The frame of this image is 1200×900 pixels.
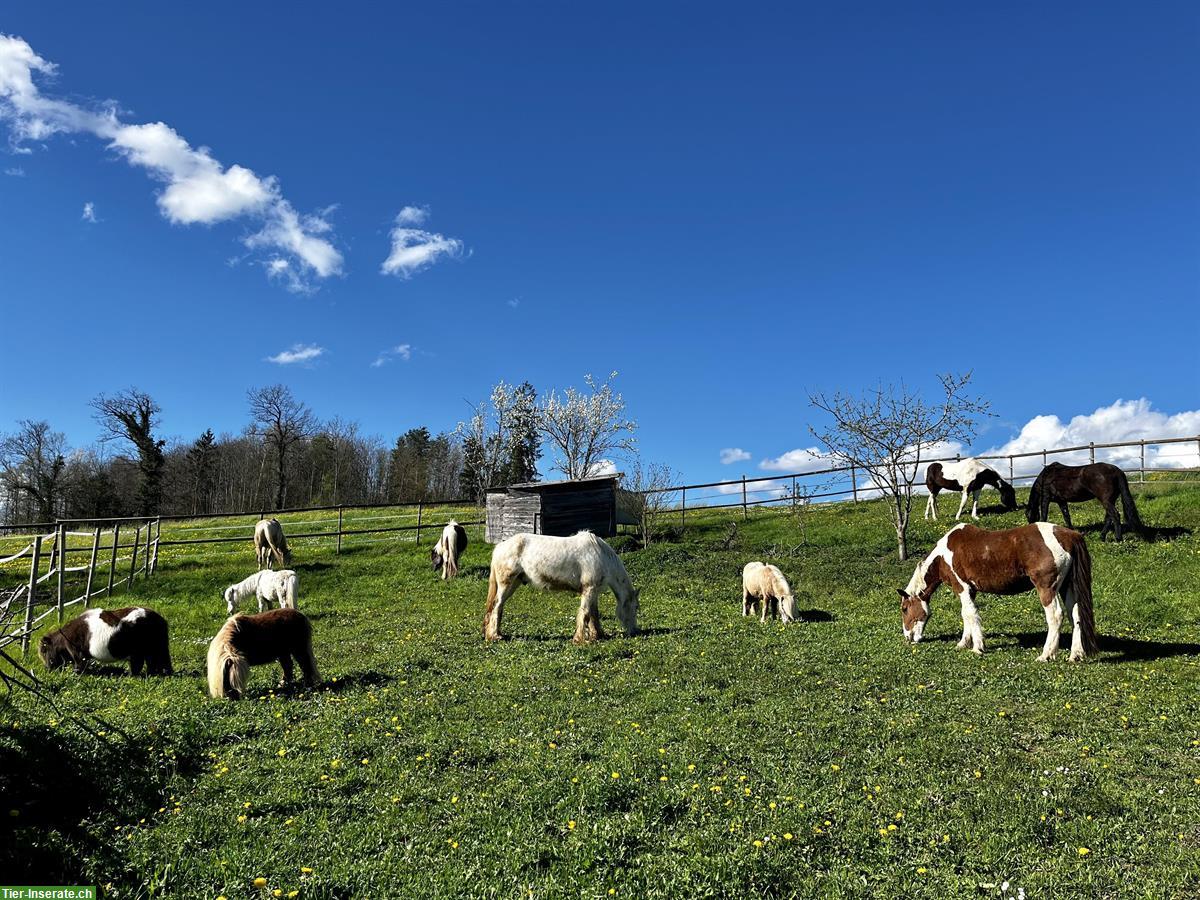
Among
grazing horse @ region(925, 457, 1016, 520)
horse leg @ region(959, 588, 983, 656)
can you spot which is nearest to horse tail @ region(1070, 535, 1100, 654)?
horse leg @ region(959, 588, 983, 656)

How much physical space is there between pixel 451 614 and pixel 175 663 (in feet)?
21.1

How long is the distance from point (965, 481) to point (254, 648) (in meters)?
27.2

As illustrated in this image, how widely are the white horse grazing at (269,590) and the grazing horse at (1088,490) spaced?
2215 centimetres

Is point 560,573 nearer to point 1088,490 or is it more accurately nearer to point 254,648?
point 254,648

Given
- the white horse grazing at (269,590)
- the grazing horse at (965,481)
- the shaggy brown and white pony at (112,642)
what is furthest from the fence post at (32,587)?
the grazing horse at (965,481)

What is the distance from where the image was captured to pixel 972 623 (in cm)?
1173

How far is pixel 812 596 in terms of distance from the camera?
62.4 ft

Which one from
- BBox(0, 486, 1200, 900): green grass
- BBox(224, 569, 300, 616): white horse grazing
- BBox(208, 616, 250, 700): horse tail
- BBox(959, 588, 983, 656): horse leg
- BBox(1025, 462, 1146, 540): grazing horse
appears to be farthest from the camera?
BBox(1025, 462, 1146, 540): grazing horse

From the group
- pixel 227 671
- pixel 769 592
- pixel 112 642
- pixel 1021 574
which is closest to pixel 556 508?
pixel 769 592

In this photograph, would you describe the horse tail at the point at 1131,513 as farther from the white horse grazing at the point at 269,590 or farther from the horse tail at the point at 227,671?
the white horse grazing at the point at 269,590

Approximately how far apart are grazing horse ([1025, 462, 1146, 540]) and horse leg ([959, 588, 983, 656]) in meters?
11.3

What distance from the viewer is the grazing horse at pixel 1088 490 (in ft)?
65.5

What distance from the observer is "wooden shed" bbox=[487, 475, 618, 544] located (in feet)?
97.0

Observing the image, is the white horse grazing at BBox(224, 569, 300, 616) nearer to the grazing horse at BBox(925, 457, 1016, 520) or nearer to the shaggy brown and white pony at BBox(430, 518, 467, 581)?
the shaggy brown and white pony at BBox(430, 518, 467, 581)
